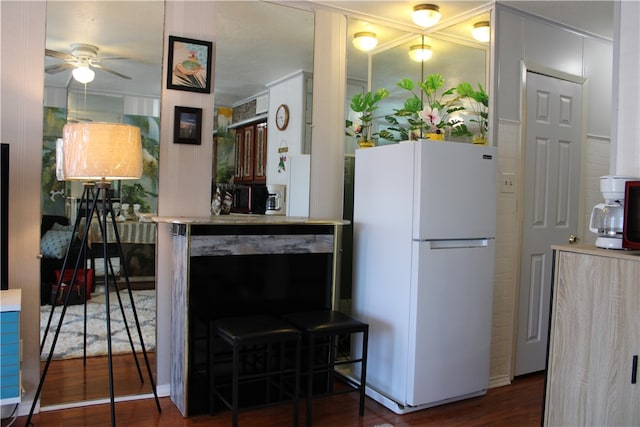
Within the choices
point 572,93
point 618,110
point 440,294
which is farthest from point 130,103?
point 572,93

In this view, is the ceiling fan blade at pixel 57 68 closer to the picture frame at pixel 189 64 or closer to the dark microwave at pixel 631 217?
the picture frame at pixel 189 64

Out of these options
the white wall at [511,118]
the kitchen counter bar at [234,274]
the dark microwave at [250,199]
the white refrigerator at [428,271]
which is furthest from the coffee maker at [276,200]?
the white wall at [511,118]

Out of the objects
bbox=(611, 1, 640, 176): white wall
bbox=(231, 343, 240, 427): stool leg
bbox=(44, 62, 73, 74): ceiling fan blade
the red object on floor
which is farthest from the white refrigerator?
bbox=(44, 62, 73, 74): ceiling fan blade

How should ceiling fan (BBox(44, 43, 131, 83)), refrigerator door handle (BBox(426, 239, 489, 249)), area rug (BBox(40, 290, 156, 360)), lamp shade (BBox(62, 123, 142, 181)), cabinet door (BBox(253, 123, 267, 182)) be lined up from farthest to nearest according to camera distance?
cabinet door (BBox(253, 123, 267, 182))
refrigerator door handle (BBox(426, 239, 489, 249))
area rug (BBox(40, 290, 156, 360))
ceiling fan (BBox(44, 43, 131, 83))
lamp shade (BBox(62, 123, 142, 181))

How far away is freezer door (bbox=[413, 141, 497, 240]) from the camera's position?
9.36ft

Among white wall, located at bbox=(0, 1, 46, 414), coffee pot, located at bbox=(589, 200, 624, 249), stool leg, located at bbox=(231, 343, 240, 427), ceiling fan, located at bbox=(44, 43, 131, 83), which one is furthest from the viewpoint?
ceiling fan, located at bbox=(44, 43, 131, 83)

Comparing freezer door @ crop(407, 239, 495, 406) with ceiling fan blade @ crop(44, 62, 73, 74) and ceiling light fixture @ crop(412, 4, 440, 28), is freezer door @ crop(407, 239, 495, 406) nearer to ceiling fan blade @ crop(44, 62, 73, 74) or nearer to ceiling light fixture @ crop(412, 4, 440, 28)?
ceiling light fixture @ crop(412, 4, 440, 28)

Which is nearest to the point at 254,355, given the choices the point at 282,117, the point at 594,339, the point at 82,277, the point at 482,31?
the point at 82,277

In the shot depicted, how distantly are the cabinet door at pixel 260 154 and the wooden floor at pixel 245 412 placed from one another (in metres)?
1.31

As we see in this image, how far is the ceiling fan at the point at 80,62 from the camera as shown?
267 cm

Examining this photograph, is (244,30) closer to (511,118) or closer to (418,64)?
(418,64)

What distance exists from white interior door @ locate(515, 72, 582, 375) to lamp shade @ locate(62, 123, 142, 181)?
2.53 meters

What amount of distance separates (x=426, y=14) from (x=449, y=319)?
1912mm

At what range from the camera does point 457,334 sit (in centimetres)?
301
